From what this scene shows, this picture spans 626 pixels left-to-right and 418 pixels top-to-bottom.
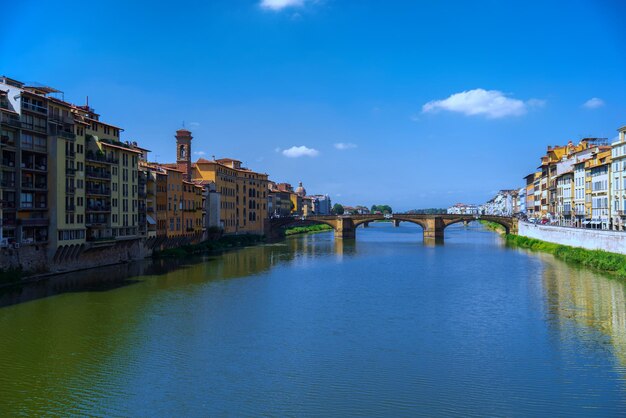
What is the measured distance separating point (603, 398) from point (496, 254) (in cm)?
4501

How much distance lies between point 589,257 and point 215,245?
3845 centimetres

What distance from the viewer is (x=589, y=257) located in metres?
43.6

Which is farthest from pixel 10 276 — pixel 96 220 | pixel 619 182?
pixel 619 182

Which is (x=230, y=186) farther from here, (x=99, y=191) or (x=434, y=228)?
(x=434, y=228)

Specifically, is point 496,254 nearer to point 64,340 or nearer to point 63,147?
point 63,147

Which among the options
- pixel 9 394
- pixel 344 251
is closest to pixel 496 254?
pixel 344 251

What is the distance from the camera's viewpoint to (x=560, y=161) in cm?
7094

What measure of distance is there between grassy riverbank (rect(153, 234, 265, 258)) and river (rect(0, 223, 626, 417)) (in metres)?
14.4

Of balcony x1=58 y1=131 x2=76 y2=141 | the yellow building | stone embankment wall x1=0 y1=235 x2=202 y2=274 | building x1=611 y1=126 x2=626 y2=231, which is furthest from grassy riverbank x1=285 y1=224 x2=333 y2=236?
balcony x1=58 y1=131 x2=76 y2=141

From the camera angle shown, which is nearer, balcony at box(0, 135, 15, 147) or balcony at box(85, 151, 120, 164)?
balcony at box(0, 135, 15, 147)

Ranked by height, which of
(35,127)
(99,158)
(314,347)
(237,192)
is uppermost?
(35,127)

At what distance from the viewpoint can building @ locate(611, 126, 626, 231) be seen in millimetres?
46562

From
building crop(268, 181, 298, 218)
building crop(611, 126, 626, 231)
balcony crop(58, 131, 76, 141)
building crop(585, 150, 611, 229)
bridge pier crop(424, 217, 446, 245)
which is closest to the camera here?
balcony crop(58, 131, 76, 141)

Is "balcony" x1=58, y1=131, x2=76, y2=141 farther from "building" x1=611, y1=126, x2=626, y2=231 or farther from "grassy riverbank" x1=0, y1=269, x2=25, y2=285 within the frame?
"building" x1=611, y1=126, x2=626, y2=231
